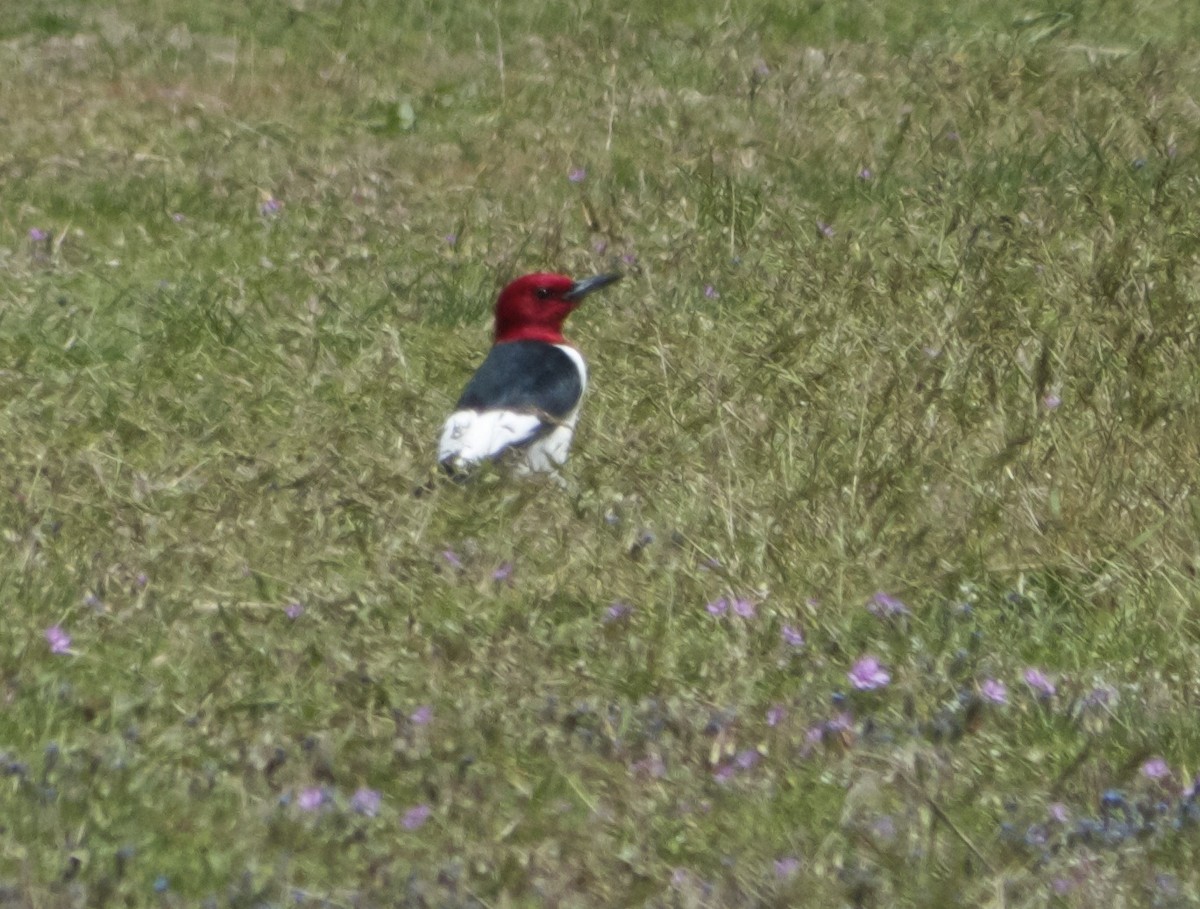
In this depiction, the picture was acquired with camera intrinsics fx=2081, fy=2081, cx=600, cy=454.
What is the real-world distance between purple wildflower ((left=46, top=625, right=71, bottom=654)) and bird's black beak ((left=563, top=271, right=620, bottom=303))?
270 cm

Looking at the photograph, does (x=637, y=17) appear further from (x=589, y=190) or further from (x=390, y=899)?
(x=390, y=899)

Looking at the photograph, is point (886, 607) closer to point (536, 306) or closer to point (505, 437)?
point (505, 437)

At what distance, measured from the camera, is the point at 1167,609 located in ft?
13.8

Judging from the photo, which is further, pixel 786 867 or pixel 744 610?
pixel 744 610

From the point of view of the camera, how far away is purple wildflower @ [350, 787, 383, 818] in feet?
11.2

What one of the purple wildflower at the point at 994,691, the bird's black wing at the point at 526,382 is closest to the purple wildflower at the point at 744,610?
the purple wildflower at the point at 994,691

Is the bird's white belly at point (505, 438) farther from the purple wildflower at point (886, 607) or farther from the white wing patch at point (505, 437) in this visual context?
the purple wildflower at point (886, 607)

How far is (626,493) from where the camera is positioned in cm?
510

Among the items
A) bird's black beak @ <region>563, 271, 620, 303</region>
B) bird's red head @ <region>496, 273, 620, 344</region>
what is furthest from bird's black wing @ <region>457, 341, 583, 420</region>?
bird's black beak @ <region>563, 271, 620, 303</region>

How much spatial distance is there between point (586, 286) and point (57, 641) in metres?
2.85

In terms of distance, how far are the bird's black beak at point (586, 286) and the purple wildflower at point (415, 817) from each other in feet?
10.7

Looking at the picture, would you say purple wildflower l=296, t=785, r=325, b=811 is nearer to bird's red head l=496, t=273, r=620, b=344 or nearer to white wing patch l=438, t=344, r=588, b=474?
white wing patch l=438, t=344, r=588, b=474

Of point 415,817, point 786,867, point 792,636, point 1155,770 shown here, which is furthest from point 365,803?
point 1155,770

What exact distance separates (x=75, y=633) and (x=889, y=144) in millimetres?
4743
